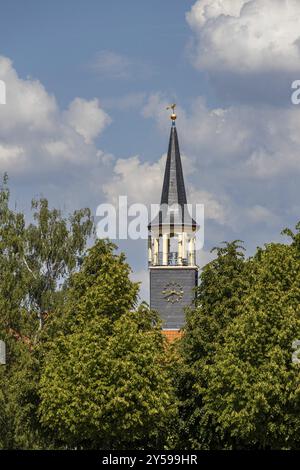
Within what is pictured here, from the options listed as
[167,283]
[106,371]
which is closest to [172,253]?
[167,283]

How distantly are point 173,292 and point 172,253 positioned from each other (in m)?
3.46

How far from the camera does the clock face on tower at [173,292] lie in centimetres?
9125

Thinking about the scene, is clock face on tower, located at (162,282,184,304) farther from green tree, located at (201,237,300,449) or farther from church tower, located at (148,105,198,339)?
green tree, located at (201,237,300,449)

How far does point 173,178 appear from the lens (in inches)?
3750

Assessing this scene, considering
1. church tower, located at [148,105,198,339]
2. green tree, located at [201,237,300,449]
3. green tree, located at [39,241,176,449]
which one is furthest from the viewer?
church tower, located at [148,105,198,339]

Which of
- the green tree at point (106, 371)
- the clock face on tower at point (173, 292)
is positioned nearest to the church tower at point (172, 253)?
the clock face on tower at point (173, 292)

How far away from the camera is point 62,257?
3061 inches

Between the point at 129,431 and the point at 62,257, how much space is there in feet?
83.9

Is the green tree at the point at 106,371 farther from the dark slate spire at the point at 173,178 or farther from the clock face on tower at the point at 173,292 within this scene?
the dark slate spire at the point at 173,178

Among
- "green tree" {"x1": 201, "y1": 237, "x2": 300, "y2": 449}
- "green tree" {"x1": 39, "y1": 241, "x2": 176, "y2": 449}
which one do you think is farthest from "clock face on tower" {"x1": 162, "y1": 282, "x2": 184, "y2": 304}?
"green tree" {"x1": 201, "y1": 237, "x2": 300, "y2": 449}

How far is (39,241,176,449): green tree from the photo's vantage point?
5316 cm
